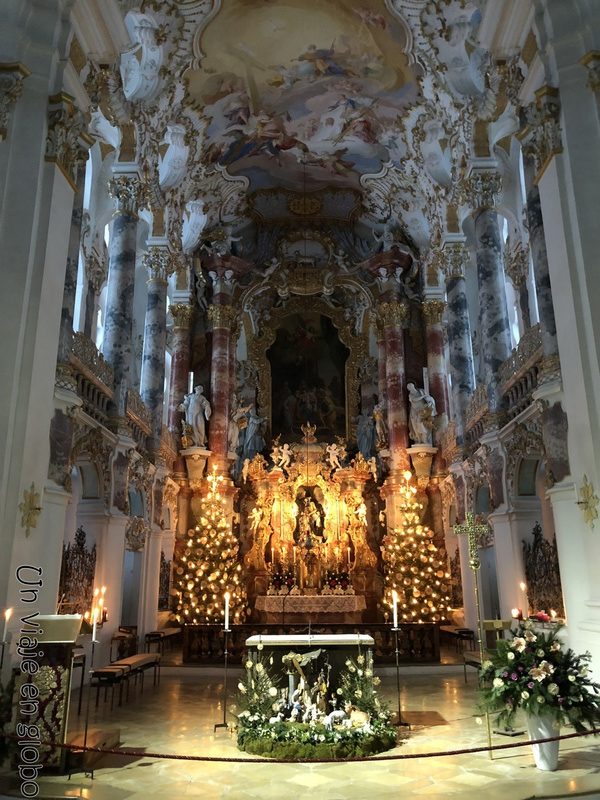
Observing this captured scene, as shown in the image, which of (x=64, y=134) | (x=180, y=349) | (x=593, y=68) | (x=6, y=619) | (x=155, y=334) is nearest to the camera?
(x=6, y=619)

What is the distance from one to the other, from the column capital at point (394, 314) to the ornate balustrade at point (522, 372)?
30.7 ft

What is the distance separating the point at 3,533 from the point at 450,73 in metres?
13.2

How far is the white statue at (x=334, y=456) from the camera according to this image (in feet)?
70.7

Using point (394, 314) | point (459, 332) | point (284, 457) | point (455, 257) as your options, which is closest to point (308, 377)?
point (284, 457)

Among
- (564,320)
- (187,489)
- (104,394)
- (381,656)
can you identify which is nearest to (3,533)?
(104,394)

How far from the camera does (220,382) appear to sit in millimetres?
21984

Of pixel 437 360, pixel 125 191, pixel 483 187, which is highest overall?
pixel 125 191

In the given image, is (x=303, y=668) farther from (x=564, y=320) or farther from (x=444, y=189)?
(x=444, y=189)

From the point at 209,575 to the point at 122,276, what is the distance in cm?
790

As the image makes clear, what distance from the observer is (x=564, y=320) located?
8875mm

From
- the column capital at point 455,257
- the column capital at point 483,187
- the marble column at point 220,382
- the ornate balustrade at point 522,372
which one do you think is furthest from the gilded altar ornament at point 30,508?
the column capital at point 455,257

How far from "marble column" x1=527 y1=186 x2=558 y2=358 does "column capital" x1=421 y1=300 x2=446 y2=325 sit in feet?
37.5

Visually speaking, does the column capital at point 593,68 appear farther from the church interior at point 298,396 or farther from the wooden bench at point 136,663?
the wooden bench at point 136,663

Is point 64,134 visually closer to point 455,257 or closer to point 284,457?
point 455,257
